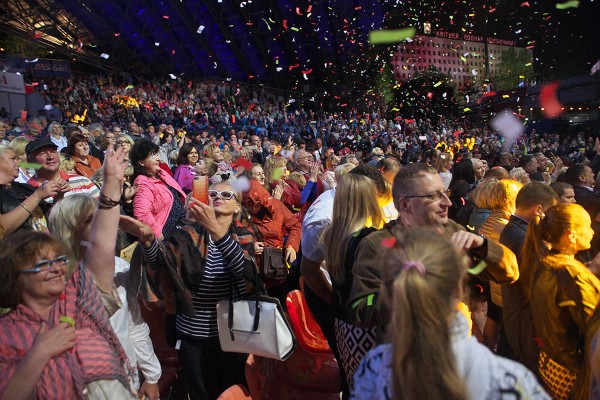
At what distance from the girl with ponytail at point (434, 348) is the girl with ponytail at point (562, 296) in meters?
1.25

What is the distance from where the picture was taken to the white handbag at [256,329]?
2486 mm

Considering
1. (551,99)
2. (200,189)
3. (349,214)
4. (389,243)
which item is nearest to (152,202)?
(200,189)

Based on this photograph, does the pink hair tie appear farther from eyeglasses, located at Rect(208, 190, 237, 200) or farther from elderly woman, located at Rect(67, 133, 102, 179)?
elderly woman, located at Rect(67, 133, 102, 179)

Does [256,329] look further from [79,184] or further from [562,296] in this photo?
[79,184]

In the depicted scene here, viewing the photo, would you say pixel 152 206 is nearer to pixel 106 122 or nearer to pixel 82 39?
pixel 106 122

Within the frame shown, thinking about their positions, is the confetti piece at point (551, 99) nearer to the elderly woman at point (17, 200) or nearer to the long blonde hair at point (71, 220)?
the elderly woman at point (17, 200)

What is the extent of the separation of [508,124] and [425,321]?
104 feet

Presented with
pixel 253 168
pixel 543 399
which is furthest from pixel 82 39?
pixel 543 399

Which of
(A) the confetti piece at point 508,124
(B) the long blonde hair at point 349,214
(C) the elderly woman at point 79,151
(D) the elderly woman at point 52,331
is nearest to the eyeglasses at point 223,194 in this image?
(B) the long blonde hair at point 349,214

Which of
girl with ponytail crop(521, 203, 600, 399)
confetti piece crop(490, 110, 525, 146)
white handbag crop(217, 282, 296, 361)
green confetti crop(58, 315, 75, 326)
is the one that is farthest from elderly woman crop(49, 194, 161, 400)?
confetti piece crop(490, 110, 525, 146)

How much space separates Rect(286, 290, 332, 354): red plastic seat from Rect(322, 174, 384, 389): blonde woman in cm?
50

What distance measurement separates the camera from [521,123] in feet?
101

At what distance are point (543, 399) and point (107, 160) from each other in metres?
1.90

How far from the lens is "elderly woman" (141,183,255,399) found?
2562 mm
